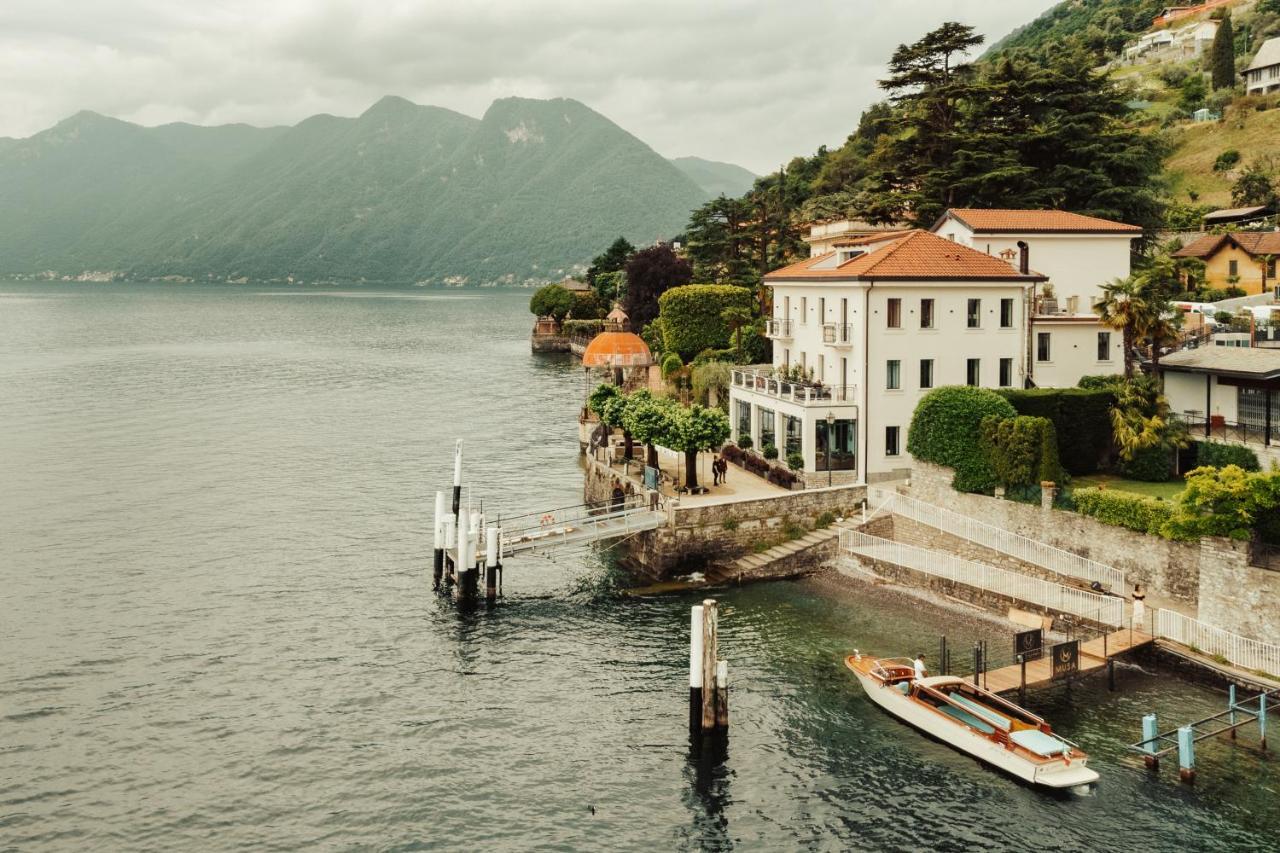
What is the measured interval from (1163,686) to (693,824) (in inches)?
609

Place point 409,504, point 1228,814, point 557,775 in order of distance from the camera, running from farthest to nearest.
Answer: point 409,504 → point 557,775 → point 1228,814

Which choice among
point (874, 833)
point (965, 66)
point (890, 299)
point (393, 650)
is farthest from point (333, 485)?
point (965, 66)

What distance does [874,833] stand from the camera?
26000 mm

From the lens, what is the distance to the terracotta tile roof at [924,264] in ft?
162

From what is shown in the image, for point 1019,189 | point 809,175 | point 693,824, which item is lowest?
point 693,824

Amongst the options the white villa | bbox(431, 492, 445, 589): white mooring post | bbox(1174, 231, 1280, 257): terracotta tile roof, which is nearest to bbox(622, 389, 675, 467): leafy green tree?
the white villa

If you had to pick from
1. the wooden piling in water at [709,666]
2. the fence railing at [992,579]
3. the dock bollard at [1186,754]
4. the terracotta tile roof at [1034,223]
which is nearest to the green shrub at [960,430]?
the fence railing at [992,579]

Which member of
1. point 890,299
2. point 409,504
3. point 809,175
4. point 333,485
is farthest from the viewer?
point 809,175

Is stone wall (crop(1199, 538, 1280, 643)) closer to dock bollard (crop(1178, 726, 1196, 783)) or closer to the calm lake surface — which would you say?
the calm lake surface

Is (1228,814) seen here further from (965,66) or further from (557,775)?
(965,66)

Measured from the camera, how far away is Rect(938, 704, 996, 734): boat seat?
29297 millimetres

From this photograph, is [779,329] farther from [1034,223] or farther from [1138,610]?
[1138,610]

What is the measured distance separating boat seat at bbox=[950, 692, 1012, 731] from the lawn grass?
14.7 meters

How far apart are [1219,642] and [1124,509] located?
20.4ft
